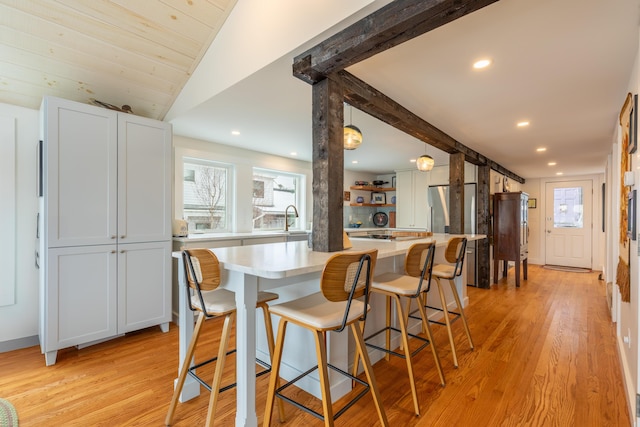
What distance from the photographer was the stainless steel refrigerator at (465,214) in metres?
4.95

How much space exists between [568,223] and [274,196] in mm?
6749

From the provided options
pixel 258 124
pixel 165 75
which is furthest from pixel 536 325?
pixel 165 75

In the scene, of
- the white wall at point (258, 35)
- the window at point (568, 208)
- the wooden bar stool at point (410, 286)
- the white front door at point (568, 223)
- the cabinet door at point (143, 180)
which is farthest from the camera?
the window at point (568, 208)

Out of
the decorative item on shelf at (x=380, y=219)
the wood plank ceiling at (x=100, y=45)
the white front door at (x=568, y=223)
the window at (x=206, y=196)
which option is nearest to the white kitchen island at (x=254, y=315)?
the wood plank ceiling at (x=100, y=45)

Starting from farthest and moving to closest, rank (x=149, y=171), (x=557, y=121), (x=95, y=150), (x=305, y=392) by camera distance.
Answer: (x=557, y=121)
(x=149, y=171)
(x=95, y=150)
(x=305, y=392)

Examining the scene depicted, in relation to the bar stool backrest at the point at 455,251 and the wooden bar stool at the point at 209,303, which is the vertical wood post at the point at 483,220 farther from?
the wooden bar stool at the point at 209,303

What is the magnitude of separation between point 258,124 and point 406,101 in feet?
4.99

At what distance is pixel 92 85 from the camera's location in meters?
2.59

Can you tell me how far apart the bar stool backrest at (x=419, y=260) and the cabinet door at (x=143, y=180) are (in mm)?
2334

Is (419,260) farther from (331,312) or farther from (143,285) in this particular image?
(143,285)

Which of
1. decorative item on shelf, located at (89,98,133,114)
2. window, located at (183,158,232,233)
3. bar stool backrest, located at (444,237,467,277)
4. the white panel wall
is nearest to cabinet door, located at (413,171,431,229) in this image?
bar stool backrest, located at (444,237,467,277)

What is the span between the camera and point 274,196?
494 centimetres

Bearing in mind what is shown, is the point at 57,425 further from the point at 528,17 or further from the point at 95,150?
the point at 528,17

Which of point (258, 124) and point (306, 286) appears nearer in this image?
point (306, 286)
